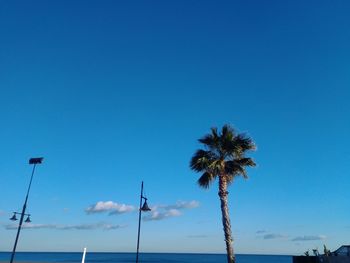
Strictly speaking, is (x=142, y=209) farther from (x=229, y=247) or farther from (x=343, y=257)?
(x=343, y=257)

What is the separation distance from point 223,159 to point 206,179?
203 cm

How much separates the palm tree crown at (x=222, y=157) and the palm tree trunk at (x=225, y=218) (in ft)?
2.57

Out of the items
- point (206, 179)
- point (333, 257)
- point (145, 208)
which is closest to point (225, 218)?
point (206, 179)

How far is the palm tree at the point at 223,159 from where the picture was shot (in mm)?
24875

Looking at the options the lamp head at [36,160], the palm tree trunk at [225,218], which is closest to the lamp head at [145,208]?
the palm tree trunk at [225,218]

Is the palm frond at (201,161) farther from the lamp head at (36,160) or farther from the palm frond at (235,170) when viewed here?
the lamp head at (36,160)

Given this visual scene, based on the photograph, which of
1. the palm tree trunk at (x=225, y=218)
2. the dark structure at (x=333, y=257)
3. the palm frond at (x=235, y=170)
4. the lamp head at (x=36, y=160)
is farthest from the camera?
the lamp head at (x=36, y=160)

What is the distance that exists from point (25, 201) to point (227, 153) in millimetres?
16209

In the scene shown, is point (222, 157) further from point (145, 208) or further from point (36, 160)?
point (36, 160)

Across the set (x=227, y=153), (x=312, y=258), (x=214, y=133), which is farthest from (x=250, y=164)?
(x=312, y=258)

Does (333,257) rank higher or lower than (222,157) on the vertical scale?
lower

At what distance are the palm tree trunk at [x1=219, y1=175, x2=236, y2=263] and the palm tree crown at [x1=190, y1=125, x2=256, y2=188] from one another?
0.78m

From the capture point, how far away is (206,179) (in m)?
25.2

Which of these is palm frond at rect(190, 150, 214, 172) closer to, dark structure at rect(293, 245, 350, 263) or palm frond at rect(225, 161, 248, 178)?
palm frond at rect(225, 161, 248, 178)
